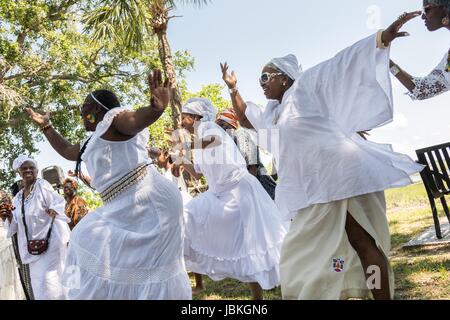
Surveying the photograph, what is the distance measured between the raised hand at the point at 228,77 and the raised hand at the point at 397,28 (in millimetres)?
1557

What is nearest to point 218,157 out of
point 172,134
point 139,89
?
point 172,134

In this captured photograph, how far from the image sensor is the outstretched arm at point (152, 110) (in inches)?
121

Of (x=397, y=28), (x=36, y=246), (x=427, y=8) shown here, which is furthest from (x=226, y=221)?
(x=427, y=8)

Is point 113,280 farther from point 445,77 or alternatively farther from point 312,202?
point 445,77

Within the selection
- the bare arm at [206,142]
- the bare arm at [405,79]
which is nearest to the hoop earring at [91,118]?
the bare arm at [206,142]

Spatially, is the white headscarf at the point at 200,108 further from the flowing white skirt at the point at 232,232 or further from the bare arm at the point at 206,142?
the flowing white skirt at the point at 232,232

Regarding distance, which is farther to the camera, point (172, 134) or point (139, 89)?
point (139, 89)

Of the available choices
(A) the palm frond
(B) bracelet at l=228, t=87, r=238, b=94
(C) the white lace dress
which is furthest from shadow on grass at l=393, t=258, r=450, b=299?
(A) the palm frond

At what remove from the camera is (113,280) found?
3.28 meters

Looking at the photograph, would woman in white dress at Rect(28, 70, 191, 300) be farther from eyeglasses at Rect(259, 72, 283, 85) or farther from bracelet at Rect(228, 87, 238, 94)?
bracelet at Rect(228, 87, 238, 94)

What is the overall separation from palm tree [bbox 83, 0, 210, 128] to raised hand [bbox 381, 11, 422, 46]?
769cm

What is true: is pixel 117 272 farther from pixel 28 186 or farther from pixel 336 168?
pixel 28 186

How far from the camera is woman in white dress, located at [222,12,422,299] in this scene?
3.51m
